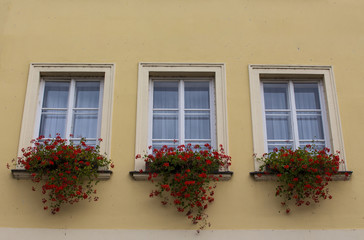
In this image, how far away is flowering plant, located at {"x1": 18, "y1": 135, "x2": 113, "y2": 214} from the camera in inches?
224

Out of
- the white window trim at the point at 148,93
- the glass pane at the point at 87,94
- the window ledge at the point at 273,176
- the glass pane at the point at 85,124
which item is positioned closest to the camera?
the window ledge at the point at 273,176

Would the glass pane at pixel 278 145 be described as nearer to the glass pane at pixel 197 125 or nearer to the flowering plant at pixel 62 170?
the glass pane at pixel 197 125

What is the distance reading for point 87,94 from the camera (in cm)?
679

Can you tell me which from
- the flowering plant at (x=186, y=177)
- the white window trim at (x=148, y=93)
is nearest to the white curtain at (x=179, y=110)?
the white window trim at (x=148, y=93)

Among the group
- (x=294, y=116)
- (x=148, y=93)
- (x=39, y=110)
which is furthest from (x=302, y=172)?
(x=39, y=110)

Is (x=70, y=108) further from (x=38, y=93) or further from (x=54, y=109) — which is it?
(x=38, y=93)

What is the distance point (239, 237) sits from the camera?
572 cm

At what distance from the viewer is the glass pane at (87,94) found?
672 centimetres

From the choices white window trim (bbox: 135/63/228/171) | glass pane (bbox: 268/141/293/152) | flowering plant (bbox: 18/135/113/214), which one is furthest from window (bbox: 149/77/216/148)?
flowering plant (bbox: 18/135/113/214)

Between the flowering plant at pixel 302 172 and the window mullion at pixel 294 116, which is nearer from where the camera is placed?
the flowering plant at pixel 302 172

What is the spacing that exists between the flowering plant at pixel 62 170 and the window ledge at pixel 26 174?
9 centimetres

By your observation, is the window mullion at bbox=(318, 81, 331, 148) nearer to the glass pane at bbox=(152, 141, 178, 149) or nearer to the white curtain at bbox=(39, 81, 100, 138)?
the glass pane at bbox=(152, 141, 178, 149)

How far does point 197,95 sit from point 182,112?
1.36 feet

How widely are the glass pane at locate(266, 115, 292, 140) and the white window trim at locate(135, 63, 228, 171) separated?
787mm
